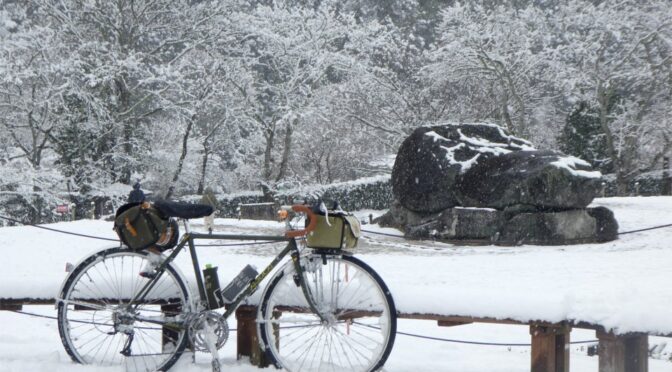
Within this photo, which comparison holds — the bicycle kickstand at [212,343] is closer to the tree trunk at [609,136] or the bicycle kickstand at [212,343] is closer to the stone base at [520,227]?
the stone base at [520,227]

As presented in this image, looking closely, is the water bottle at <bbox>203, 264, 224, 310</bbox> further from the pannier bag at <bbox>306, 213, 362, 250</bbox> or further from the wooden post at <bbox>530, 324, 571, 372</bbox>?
the wooden post at <bbox>530, 324, 571, 372</bbox>

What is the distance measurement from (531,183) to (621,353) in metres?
12.3

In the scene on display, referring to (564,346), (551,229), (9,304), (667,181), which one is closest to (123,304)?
(9,304)

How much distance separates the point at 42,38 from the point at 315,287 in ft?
78.4

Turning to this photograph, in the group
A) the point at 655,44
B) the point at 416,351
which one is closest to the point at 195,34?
the point at 655,44

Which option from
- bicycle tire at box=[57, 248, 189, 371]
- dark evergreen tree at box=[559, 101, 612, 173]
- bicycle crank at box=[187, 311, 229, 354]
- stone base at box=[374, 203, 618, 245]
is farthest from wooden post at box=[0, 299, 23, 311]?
dark evergreen tree at box=[559, 101, 612, 173]

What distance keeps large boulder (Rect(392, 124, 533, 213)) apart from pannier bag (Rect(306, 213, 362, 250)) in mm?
13801

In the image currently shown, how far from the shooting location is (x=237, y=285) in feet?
13.8

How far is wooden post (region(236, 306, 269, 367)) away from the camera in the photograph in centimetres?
459

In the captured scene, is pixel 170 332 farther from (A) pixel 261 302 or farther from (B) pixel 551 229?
(B) pixel 551 229

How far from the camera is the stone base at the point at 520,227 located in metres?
16.0

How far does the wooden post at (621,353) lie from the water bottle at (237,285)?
2.04 meters

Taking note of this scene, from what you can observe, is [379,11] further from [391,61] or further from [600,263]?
[600,263]

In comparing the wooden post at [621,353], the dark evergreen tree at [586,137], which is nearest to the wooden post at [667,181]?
the dark evergreen tree at [586,137]
